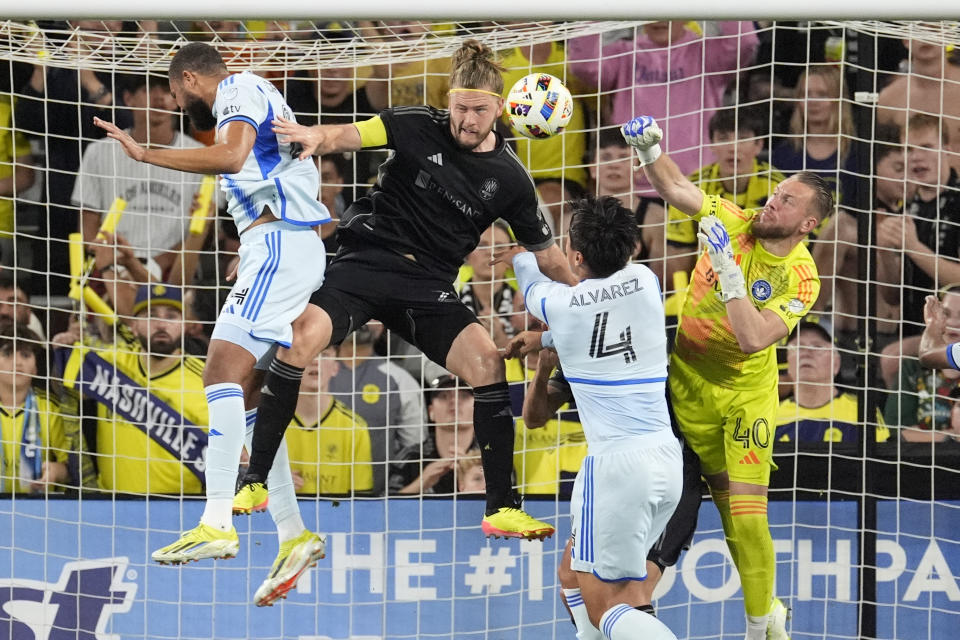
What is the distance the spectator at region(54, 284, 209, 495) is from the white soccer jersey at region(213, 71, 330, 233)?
162cm

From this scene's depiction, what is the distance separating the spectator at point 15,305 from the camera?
20.4 feet

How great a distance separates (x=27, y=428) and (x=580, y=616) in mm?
2841

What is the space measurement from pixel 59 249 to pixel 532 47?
8.32 feet

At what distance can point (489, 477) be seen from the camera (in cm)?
487

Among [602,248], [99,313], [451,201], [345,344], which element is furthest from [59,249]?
[602,248]

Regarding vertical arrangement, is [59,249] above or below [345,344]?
above

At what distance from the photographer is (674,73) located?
630 centimetres

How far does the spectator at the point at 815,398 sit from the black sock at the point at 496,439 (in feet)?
5.89

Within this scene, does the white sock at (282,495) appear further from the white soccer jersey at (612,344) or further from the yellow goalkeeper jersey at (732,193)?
the yellow goalkeeper jersey at (732,193)

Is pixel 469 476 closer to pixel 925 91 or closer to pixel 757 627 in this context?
pixel 757 627

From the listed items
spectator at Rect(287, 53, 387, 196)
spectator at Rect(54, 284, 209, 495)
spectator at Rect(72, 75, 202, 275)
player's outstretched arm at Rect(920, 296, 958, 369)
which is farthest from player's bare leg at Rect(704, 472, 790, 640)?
spectator at Rect(72, 75, 202, 275)

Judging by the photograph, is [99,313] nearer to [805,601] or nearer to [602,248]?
[602,248]

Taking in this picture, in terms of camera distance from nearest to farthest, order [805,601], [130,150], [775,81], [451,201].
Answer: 1. [130,150]
2. [451,201]
3. [805,601]
4. [775,81]

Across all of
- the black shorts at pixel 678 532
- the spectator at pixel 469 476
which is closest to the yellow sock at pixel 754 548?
the black shorts at pixel 678 532
